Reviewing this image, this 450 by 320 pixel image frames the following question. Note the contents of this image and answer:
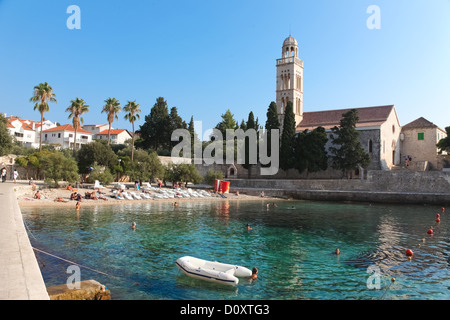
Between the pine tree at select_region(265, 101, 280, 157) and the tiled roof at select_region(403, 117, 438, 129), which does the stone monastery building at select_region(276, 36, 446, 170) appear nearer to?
the tiled roof at select_region(403, 117, 438, 129)

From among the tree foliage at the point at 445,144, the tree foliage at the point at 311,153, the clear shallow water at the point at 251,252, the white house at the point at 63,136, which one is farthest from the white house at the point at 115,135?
the tree foliage at the point at 445,144

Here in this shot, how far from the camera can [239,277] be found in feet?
35.2

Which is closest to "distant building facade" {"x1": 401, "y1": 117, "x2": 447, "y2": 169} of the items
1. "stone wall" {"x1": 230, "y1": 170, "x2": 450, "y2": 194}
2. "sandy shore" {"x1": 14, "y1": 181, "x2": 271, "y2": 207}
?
"stone wall" {"x1": 230, "y1": 170, "x2": 450, "y2": 194}

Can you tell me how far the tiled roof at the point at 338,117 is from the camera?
52656 mm

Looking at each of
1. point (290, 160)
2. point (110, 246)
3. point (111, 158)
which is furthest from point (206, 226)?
point (290, 160)

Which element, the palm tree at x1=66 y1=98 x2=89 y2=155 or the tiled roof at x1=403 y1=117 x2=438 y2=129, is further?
the tiled roof at x1=403 y1=117 x2=438 y2=129

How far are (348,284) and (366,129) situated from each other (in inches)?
1795

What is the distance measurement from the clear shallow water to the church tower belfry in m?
38.9

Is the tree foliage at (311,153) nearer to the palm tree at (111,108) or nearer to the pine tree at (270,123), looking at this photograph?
the pine tree at (270,123)

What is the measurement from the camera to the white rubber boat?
399 inches

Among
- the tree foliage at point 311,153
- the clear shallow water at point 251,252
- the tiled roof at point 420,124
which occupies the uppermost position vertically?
the tiled roof at point 420,124

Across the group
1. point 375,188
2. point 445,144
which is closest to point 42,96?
point 375,188

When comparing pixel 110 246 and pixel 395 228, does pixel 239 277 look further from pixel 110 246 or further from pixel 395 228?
pixel 395 228

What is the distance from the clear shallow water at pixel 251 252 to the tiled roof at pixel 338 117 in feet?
101
